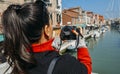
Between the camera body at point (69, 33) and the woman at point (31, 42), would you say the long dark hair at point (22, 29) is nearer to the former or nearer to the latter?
the woman at point (31, 42)

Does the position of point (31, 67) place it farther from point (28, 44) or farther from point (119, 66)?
point (119, 66)

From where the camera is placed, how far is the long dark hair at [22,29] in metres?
1.32

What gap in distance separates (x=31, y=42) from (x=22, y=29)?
0.09m

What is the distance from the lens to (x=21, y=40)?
1323 mm

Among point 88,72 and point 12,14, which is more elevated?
point 12,14

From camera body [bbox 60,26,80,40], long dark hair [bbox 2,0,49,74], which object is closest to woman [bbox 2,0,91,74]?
long dark hair [bbox 2,0,49,74]

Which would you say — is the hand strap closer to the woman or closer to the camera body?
the woman

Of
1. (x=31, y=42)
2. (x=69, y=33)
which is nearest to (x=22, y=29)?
(x=31, y=42)

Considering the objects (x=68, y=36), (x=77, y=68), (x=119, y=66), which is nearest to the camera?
(x=77, y=68)

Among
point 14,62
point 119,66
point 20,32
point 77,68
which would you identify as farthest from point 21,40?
point 119,66

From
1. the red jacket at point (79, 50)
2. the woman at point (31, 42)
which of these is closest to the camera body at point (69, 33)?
the red jacket at point (79, 50)

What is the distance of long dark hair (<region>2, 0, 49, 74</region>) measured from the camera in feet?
4.33

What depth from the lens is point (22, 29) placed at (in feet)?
4.36

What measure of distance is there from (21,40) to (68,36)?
2.16ft
